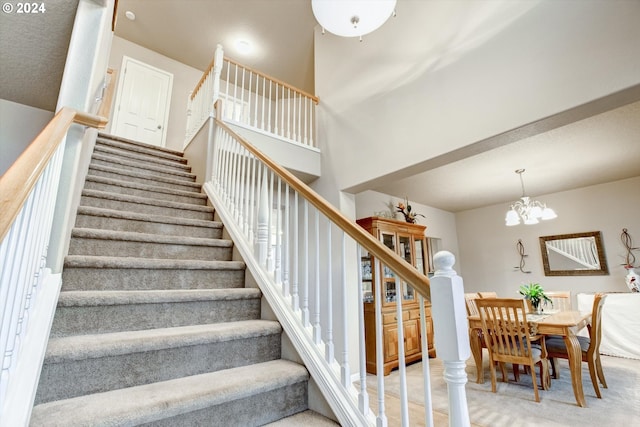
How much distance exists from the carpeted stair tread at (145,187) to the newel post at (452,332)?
2.61m

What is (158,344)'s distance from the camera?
4.30 ft

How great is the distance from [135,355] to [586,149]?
189 inches

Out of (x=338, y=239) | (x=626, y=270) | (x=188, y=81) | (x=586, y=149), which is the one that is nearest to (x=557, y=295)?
(x=626, y=270)

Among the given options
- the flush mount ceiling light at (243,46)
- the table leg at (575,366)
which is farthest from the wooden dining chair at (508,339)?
the flush mount ceiling light at (243,46)

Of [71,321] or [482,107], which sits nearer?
[71,321]

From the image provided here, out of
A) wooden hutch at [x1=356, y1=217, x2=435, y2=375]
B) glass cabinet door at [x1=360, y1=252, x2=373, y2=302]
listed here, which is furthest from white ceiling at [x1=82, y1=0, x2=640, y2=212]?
glass cabinet door at [x1=360, y1=252, x2=373, y2=302]

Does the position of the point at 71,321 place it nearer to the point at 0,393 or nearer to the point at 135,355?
the point at 135,355

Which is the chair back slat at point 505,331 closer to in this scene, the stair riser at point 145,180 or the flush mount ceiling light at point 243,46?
the stair riser at point 145,180

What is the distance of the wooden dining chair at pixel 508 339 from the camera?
2.88 meters

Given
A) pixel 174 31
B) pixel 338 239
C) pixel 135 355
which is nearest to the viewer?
pixel 135 355

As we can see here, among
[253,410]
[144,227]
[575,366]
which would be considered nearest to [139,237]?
[144,227]

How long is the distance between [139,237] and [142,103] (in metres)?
4.07

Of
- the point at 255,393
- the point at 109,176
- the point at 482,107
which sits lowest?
the point at 255,393

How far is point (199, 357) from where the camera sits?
4.64ft
